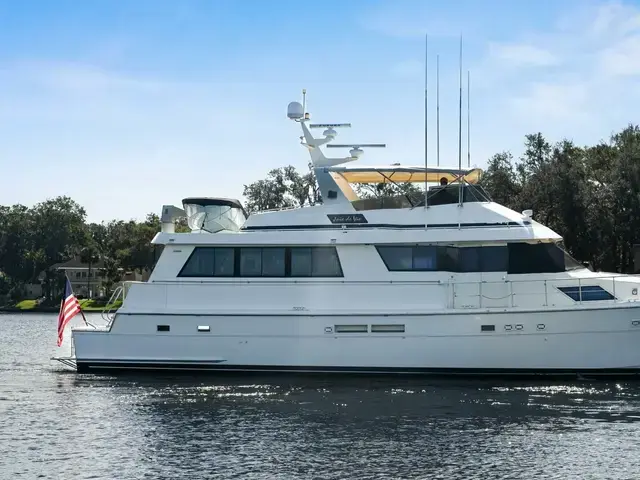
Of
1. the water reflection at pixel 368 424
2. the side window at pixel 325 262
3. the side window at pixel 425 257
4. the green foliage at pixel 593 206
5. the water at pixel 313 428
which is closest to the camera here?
the water at pixel 313 428

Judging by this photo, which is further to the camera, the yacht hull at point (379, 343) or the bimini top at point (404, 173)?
the bimini top at point (404, 173)

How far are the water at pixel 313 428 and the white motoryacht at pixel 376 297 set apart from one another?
54 cm

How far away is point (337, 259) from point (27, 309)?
5506cm

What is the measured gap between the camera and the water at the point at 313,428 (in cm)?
1237

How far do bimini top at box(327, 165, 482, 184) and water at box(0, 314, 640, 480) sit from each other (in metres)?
4.96

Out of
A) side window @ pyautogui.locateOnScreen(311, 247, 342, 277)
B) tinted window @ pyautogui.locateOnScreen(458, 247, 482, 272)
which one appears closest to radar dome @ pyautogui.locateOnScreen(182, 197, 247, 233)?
side window @ pyautogui.locateOnScreen(311, 247, 342, 277)

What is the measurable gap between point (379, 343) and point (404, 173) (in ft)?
14.1

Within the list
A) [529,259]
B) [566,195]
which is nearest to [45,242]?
[566,195]

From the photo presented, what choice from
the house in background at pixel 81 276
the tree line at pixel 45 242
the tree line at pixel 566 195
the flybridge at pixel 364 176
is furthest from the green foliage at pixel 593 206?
the house in background at pixel 81 276

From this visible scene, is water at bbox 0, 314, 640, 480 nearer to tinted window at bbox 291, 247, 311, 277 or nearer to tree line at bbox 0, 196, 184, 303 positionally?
tinted window at bbox 291, 247, 311, 277

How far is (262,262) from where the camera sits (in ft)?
65.3

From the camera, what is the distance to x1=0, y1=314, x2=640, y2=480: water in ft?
40.6

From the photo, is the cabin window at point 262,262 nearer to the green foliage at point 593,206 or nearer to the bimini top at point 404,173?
the bimini top at point 404,173

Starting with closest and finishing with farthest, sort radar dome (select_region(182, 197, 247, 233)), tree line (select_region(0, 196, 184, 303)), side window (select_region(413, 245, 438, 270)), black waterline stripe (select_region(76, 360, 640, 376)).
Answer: black waterline stripe (select_region(76, 360, 640, 376)) → side window (select_region(413, 245, 438, 270)) → radar dome (select_region(182, 197, 247, 233)) → tree line (select_region(0, 196, 184, 303))
